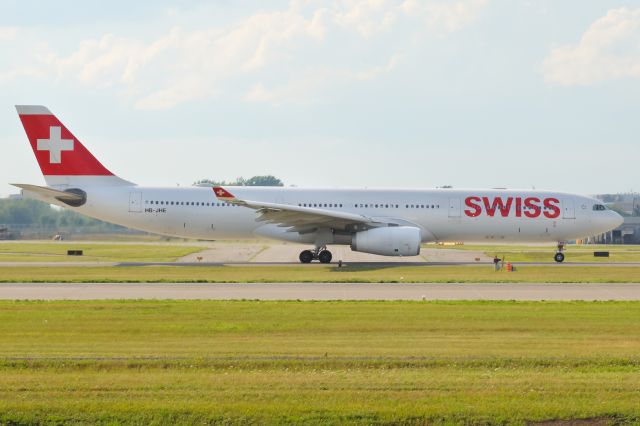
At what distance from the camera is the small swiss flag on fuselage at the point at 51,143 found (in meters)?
39.8

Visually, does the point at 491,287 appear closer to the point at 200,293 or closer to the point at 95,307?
the point at 200,293

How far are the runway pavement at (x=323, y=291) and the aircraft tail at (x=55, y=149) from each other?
41.7 feet

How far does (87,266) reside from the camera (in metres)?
37.2

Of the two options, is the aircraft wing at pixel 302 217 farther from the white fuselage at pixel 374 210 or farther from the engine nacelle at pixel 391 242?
the white fuselage at pixel 374 210

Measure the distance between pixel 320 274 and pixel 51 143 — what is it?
15517mm

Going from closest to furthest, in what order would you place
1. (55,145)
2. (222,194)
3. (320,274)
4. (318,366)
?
(318,366) < (320,274) < (222,194) < (55,145)

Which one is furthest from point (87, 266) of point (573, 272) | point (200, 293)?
point (573, 272)

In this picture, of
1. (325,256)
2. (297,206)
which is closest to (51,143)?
(297,206)

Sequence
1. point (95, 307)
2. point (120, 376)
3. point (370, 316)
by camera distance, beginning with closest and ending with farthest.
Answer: point (120, 376) < point (370, 316) < point (95, 307)

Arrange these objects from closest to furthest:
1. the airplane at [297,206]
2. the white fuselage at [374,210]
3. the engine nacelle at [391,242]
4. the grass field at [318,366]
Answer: the grass field at [318,366]
the engine nacelle at [391,242]
the airplane at [297,206]
the white fuselage at [374,210]

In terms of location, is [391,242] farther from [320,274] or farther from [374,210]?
[320,274]

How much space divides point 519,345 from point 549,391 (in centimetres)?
363

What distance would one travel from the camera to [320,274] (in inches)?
1273

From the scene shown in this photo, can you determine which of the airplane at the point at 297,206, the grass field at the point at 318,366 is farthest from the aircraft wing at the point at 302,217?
the grass field at the point at 318,366
